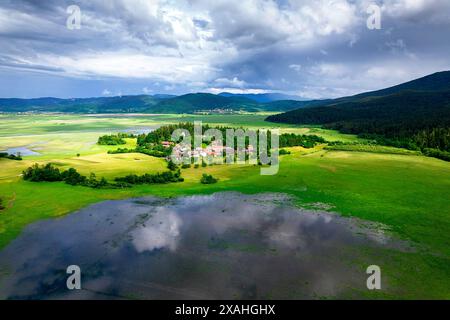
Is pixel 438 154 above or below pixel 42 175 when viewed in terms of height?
above

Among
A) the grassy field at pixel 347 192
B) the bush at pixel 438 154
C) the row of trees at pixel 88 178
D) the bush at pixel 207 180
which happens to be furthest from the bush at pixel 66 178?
the bush at pixel 438 154

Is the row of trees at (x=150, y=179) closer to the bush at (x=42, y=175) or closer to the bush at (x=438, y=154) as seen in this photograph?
the bush at (x=42, y=175)

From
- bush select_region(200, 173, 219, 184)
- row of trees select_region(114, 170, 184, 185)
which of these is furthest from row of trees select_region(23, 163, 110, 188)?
bush select_region(200, 173, 219, 184)

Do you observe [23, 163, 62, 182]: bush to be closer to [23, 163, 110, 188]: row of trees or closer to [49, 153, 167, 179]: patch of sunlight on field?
[23, 163, 110, 188]: row of trees

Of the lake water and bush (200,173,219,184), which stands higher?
bush (200,173,219,184)

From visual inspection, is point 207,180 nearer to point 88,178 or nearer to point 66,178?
point 88,178

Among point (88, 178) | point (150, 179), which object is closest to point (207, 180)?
point (150, 179)
